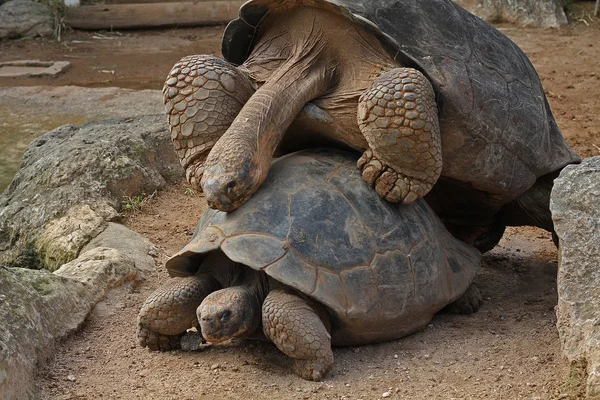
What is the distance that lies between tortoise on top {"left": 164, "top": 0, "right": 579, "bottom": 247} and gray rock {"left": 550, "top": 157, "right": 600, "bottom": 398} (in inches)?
26.1

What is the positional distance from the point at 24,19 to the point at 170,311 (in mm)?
9604

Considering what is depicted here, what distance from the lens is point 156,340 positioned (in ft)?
11.9

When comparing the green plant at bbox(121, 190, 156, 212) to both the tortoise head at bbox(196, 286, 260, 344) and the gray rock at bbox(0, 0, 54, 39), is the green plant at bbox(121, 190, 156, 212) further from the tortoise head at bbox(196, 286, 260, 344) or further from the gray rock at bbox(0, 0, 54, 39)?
the gray rock at bbox(0, 0, 54, 39)

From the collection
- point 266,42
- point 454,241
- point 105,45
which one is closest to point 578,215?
point 454,241

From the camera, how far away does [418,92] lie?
349 centimetres

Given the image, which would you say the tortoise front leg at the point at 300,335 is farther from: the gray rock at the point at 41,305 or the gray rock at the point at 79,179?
the gray rock at the point at 79,179

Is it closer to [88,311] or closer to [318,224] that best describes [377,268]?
[318,224]

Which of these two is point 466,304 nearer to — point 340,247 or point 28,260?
point 340,247

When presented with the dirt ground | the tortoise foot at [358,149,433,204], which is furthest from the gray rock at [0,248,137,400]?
the tortoise foot at [358,149,433,204]

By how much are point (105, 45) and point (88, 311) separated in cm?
830

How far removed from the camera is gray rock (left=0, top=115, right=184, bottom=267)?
201 inches

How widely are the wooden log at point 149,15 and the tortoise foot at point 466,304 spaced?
877 cm

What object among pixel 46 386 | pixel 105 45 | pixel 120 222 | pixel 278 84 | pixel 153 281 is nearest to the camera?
pixel 46 386

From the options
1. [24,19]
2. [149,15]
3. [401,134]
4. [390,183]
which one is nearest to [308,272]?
[390,183]
